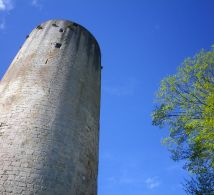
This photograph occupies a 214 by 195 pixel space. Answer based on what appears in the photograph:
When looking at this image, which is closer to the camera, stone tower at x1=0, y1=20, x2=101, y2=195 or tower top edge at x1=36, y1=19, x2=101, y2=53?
stone tower at x1=0, y1=20, x2=101, y2=195

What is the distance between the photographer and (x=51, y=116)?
9.68m

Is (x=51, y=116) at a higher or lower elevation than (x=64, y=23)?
lower

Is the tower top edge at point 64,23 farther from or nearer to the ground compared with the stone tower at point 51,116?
farther from the ground

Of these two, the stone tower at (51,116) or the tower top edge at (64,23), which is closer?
the stone tower at (51,116)

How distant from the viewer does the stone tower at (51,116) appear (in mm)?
8141

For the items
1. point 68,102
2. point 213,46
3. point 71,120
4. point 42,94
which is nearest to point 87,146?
point 71,120

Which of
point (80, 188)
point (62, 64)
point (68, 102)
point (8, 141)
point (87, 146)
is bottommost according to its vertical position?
point (80, 188)

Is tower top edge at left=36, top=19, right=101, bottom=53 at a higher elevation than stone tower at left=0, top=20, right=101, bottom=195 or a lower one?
higher

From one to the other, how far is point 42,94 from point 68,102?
102 centimetres

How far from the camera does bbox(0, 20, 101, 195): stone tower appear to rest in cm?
814

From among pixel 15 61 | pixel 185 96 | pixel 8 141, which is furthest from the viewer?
pixel 15 61

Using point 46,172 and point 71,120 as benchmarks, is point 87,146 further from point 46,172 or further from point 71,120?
point 46,172

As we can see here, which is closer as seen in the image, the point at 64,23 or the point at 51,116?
the point at 51,116

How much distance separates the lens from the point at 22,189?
7562 mm
